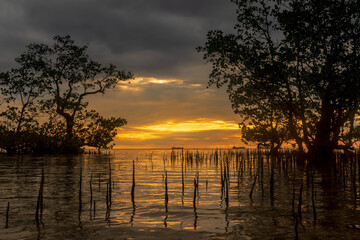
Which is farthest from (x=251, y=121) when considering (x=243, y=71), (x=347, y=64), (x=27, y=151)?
(x=27, y=151)

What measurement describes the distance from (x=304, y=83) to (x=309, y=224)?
69.8ft

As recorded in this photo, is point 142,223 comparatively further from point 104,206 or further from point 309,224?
point 309,224

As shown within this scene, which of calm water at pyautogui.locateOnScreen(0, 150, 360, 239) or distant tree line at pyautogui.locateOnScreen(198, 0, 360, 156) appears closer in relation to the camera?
calm water at pyautogui.locateOnScreen(0, 150, 360, 239)

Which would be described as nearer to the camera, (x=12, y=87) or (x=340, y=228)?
(x=340, y=228)

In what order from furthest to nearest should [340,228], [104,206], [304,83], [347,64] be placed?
[304,83] < [347,64] < [104,206] < [340,228]

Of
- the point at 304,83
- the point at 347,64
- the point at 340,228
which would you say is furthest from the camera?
the point at 304,83

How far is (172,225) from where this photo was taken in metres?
8.02

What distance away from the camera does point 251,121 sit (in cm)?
4353

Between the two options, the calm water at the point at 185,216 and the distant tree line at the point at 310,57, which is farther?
the distant tree line at the point at 310,57

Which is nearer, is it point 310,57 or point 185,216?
point 185,216

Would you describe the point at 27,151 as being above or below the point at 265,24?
below

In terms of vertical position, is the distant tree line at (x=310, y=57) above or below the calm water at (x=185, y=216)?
above

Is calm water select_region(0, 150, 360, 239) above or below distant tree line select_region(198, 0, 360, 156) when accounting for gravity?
below

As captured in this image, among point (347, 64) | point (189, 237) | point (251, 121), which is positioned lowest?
point (189, 237)
